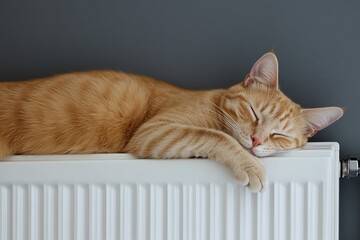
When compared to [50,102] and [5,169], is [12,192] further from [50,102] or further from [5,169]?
[50,102]

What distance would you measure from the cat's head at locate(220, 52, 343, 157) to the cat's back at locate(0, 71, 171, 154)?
0.88 feet

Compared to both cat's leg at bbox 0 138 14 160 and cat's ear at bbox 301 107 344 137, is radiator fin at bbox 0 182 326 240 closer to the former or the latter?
cat's leg at bbox 0 138 14 160

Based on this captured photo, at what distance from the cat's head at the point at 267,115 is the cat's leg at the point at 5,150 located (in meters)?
0.58

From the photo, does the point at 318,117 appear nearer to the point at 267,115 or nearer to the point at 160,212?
the point at 267,115

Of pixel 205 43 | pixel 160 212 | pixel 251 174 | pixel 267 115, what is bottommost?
pixel 160 212

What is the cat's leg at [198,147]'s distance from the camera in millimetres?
1410

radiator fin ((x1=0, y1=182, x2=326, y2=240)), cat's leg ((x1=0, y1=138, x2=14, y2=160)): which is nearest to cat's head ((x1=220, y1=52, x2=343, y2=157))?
radiator fin ((x1=0, y1=182, x2=326, y2=240))

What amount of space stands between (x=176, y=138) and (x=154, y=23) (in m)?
0.47

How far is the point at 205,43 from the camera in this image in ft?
5.87

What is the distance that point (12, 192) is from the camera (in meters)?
1.53

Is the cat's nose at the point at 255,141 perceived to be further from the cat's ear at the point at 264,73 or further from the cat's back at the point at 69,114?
the cat's back at the point at 69,114

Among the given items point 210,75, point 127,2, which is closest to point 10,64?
point 127,2

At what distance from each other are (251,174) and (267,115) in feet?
0.66

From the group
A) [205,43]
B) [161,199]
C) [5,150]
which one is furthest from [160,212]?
[205,43]
